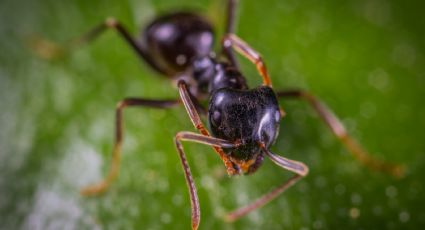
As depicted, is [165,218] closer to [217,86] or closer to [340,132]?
[217,86]

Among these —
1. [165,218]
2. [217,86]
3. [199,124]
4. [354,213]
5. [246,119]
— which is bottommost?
[165,218]

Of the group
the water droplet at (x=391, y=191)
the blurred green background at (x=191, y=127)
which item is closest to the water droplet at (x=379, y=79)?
the blurred green background at (x=191, y=127)

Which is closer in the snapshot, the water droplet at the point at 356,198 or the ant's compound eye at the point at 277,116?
the ant's compound eye at the point at 277,116

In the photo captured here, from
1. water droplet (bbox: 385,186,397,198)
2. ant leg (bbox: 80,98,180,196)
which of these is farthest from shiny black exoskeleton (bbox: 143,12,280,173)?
water droplet (bbox: 385,186,397,198)

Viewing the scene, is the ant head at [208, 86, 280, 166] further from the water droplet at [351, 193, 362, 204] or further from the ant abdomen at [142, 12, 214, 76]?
the ant abdomen at [142, 12, 214, 76]

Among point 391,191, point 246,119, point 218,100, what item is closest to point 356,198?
point 391,191

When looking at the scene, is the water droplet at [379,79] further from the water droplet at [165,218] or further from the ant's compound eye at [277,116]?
the water droplet at [165,218]
